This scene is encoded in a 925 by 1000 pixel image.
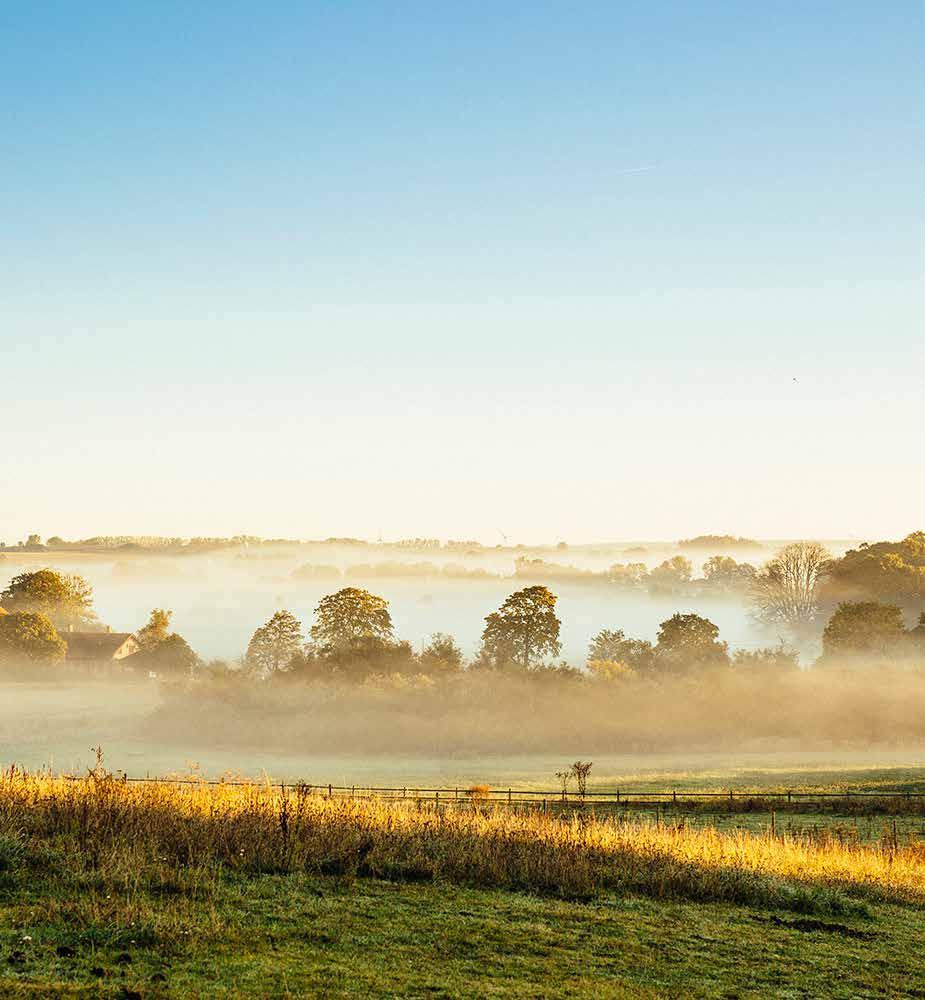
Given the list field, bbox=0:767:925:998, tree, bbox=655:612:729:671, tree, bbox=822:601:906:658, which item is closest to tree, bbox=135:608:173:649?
tree, bbox=655:612:729:671

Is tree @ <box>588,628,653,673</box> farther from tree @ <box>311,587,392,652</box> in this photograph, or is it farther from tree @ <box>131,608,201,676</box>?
tree @ <box>131,608,201,676</box>

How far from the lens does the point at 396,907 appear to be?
43.3 feet

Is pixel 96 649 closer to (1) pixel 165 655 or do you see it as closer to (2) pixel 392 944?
(1) pixel 165 655

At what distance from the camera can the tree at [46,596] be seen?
86688 millimetres

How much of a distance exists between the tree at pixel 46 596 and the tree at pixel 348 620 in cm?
2677

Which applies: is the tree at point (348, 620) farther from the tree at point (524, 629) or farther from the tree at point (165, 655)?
the tree at point (165, 655)

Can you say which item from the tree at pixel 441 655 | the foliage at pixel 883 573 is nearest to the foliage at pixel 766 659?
the foliage at pixel 883 573

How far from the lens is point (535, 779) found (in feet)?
197

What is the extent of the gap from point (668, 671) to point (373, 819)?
2747 inches

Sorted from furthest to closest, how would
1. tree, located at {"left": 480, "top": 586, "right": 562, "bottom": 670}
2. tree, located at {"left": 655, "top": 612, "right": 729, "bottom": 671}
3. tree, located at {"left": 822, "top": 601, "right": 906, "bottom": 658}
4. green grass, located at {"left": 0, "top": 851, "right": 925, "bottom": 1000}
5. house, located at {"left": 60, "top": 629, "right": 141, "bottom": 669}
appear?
house, located at {"left": 60, "top": 629, "right": 141, "bottom": 669}
tree, located at {"left": 655, "top": 612, "right": 729, "bottom": 671}
tree, located at {"left": 480, "top": 586, "right": 562, "bottom": 670}
tree, located at {"left": 822, "top": 601, "right": 906, "bottom": 658}
green grass, located at {"left": 0, "top": 851, "right": 925, "bottom": 1000}

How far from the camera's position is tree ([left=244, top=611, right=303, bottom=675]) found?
8694 cm

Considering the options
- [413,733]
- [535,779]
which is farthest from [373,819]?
[413,733]

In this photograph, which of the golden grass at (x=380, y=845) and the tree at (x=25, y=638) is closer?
the golden grass at (x=380, y=845)

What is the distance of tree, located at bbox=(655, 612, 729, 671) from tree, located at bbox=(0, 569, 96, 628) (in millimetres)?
58030
